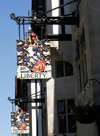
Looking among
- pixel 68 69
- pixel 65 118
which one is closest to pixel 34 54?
pixel 65 118

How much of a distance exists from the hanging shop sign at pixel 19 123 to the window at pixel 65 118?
489 centimetres

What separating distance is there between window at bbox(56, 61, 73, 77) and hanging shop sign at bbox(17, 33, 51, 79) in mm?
8117

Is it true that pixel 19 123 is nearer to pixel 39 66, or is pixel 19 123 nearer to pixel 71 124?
pixel 71 124

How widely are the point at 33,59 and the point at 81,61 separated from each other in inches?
89.3

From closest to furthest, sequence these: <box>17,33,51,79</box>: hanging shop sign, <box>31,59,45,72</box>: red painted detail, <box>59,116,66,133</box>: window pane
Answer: <box>17,33,51,79</box>: hanging shop sign < <box>31,59,45,72</box>: red painted detail < <box>59,116,66,133</box>: window pane

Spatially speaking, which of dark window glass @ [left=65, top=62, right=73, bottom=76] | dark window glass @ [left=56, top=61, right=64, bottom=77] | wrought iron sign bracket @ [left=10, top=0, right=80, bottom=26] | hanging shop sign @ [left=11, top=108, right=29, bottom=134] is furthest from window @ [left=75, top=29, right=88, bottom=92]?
hanging shop sign @ [left=11, top=108, right=29, bottom=134]

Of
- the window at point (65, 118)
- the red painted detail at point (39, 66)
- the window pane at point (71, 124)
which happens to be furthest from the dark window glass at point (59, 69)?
the red painted detail at point (39, 66)

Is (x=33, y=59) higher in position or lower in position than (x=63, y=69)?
higher

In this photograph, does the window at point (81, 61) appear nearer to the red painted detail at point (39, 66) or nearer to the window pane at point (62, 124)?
the red painted detail at point (39, 66)

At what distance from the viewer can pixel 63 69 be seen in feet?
76.3

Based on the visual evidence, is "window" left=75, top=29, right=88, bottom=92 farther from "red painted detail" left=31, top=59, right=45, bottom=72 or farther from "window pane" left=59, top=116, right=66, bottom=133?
"window pane" left=59, top=116, right=66, bottom=133

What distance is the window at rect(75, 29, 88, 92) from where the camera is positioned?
15.0 meters

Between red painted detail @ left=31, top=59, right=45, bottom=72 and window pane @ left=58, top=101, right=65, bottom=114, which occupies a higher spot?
red painted detail @ left=31, top=59, right=45, bottom=72

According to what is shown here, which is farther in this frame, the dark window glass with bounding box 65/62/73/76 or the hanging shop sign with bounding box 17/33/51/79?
the dark window glass with bounding box 65/62/73/76
